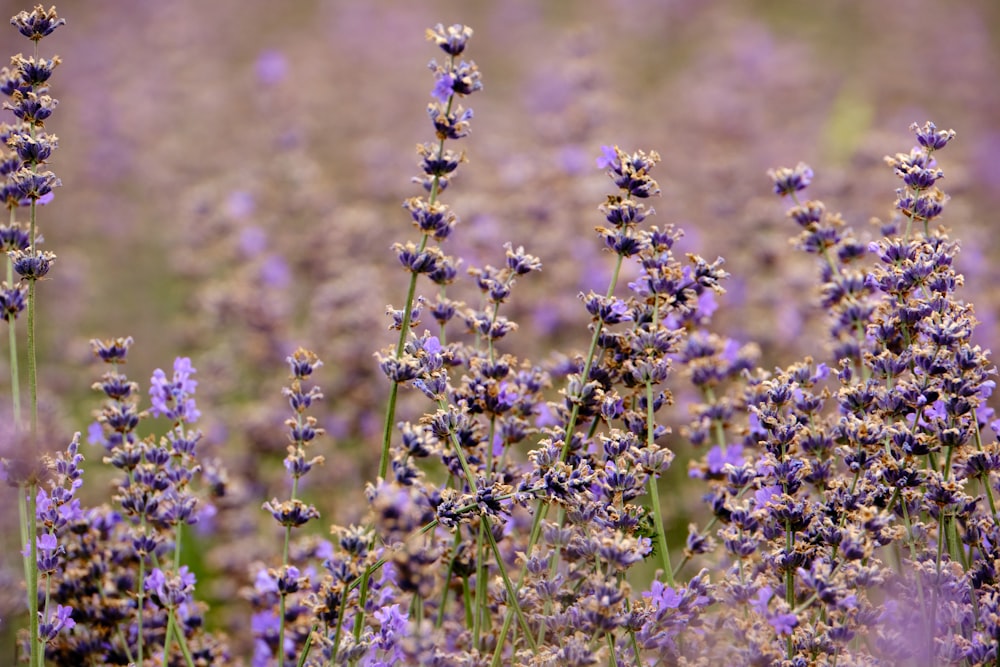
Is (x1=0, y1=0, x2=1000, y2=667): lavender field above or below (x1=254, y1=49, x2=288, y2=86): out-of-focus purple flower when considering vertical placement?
below

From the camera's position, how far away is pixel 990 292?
409cm

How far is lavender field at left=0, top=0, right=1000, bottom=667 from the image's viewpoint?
1.82m

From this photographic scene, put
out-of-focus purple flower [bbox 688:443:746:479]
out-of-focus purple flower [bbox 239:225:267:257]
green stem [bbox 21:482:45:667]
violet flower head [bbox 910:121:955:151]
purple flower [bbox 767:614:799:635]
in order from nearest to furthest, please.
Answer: purple flower [bbox 767:614:799:635] < green stem [bbox 21:482:45:667] < violet flower head [bbox 910:121:955:151] < out-of-focus purple flower [bbox 688:443:746:479] < out-of-focus purple flower [bbox 239:225:267:257]

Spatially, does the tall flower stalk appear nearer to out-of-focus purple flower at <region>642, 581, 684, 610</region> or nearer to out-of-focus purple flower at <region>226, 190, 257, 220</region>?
out-of-focus purple flower at <region>642, 581, 684, 610</region>

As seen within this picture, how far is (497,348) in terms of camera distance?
4344 millimetres

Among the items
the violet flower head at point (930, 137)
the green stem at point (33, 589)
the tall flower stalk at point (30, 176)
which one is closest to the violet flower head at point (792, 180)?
the violet flower head at point (930, 137)

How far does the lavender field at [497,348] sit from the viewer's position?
5.97ft

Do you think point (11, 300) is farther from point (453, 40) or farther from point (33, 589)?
point (453, 40)

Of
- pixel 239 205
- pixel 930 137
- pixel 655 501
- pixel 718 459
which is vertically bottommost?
pixel 655 501

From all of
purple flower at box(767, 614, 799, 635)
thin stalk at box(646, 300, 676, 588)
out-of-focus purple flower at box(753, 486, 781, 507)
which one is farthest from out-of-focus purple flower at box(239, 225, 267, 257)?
purple flower at box(767, 614, 799, 635)

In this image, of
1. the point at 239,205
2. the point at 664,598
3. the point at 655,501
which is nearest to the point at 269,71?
the point at 239,205

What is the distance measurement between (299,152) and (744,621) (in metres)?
4.19

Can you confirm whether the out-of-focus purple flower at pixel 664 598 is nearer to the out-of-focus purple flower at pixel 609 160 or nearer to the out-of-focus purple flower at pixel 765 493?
the out-of-focus purple flower at pixel 765 493

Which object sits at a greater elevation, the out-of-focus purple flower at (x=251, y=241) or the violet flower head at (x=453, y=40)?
the out-of-focus purple flower at (x=251, y=241)
